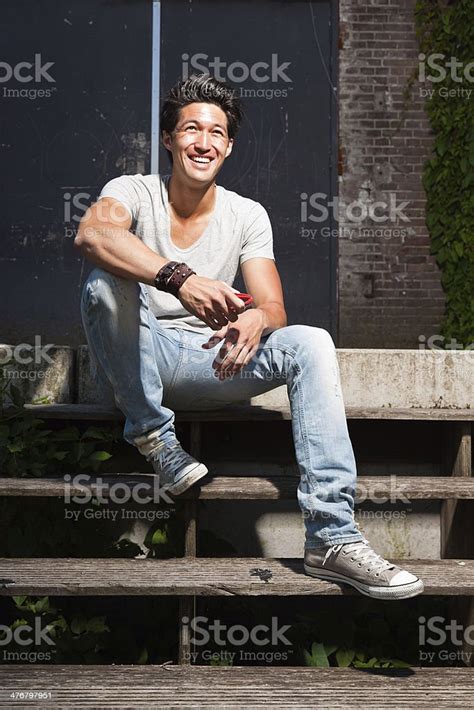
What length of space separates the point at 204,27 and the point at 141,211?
436 cm

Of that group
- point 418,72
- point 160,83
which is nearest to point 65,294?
point 160,83

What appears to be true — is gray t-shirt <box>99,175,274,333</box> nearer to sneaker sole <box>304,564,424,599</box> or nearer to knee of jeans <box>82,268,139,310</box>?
knee of jeans <box>82,268,139,310</box>

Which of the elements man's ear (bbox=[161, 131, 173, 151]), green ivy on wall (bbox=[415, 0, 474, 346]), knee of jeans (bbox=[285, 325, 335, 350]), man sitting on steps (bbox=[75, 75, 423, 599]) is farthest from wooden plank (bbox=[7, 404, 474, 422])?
green ivy on wall (bbox=[415, 0, 474, 346])

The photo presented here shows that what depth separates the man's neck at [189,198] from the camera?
9.73ft

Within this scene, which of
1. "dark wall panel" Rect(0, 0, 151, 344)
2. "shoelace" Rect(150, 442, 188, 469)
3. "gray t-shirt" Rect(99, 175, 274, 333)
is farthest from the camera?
"dark wall panel" Rect(0, 0, 151, 344)

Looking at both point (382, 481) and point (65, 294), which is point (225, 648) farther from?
point (65, 294)

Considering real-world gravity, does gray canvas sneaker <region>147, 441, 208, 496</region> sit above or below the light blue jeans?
below

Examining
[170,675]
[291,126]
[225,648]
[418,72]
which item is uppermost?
[418,72]

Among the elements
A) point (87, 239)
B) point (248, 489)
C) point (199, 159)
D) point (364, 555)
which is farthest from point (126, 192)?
point (364, 555)

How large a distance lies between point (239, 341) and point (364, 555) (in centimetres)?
72

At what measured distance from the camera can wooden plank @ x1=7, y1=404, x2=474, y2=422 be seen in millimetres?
2926

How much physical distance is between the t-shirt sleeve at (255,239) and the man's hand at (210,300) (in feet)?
1.86

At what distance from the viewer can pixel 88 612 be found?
3.25 meters

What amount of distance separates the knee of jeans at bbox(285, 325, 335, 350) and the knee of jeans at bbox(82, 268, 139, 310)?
0.51 m
